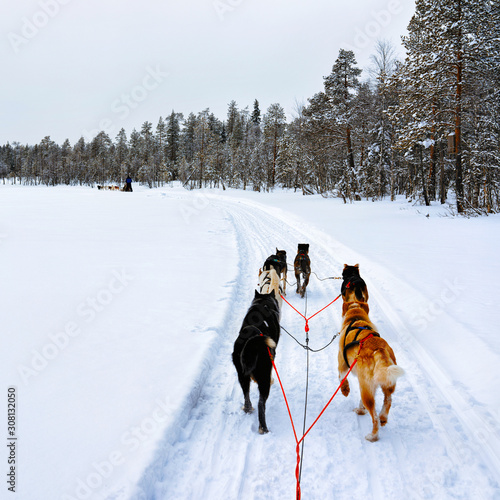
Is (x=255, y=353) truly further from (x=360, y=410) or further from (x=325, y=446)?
(x=360, y=410)

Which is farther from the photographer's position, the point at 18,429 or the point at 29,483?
the point at 18,429

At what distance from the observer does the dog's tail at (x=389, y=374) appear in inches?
95.7

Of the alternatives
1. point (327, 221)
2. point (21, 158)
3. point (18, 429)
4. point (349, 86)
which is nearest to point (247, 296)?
point (18, 429)

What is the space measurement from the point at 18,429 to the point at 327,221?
641 inches

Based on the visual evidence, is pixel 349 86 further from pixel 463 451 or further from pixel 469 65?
pixel 463 451

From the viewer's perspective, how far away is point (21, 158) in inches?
3871

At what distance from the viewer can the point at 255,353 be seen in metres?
2.92

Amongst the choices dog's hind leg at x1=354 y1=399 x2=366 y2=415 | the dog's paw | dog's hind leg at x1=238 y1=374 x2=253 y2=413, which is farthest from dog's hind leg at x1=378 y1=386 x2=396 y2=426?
dog's hind leg at x1=238 y1=374 x2=253 y2=413

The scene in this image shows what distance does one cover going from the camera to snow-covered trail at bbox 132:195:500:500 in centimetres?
242
